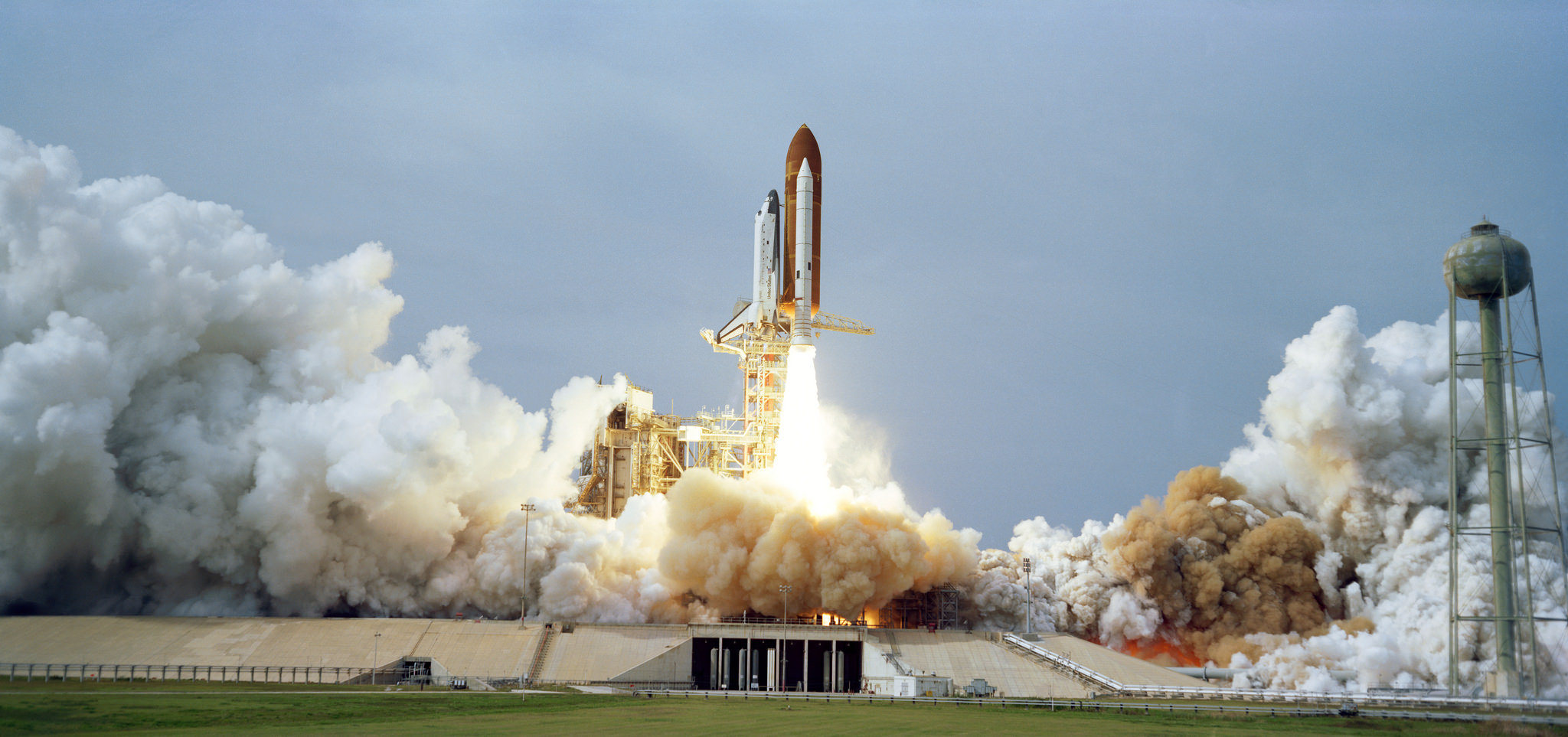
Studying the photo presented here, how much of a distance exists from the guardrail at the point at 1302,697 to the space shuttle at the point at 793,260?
2417cm

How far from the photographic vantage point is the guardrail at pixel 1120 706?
43.3m

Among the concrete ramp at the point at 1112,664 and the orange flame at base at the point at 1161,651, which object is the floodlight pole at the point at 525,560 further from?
the orange flame at base at the point at 1161,651

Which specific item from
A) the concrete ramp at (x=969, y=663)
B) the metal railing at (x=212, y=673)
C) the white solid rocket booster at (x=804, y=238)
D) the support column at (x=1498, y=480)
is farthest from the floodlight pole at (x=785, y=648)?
the support column at (x=1498, y=480)

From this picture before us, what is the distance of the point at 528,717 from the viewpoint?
130ft

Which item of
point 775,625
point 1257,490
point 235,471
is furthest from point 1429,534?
point 235,471

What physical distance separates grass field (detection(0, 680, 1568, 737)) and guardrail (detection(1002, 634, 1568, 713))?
6794 millimetres

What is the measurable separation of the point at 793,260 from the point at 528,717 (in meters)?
38.2

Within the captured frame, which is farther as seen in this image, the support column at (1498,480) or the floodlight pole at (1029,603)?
the floodlight pole at (1029,603)

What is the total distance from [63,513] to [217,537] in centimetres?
703

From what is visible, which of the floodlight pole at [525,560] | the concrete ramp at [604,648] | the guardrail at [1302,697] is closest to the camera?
the guardrail at [1302,697]

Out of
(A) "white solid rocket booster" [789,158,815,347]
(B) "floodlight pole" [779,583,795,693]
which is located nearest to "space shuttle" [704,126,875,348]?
(A) "white solid rocket booster" [789,158,815,347]

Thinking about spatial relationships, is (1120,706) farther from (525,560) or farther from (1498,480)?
(525,560)

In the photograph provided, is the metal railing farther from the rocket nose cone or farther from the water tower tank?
the water tower tank

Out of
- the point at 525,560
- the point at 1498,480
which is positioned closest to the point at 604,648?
A: the point at 525,560
